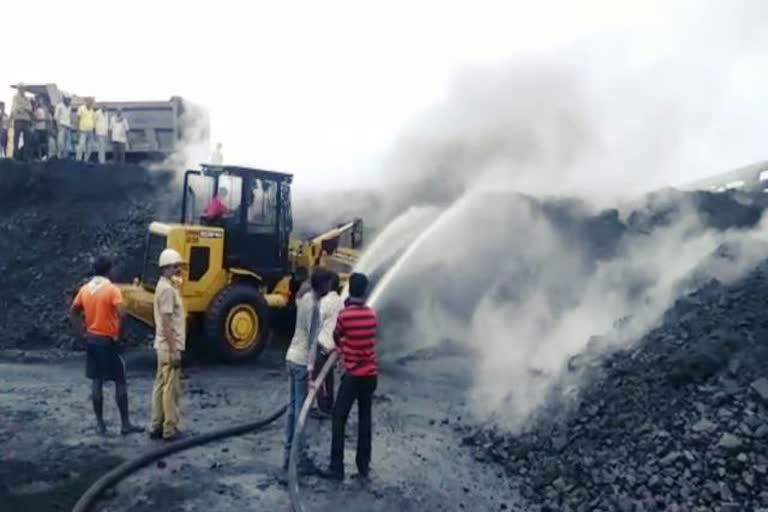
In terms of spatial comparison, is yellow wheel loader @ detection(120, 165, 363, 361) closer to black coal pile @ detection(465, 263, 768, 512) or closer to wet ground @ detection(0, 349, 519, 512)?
wet ground @ detection(0, 349, 519, 512)

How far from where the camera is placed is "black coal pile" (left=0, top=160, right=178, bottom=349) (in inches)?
647

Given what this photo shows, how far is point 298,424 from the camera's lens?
7.69m

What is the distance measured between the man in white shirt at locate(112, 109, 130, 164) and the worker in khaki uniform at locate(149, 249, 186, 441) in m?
13.2

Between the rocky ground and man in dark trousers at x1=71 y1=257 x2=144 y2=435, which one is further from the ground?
man in dark trousers at x1=71 y1=257 x2=144 y2=435

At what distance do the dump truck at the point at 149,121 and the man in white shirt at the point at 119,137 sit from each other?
0.55 metres

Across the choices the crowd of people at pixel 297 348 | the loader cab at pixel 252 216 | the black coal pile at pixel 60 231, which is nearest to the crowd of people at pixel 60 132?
the black coal pile at pixel 60 231

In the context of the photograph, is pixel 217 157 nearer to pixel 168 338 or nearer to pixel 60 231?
pixel 60 231

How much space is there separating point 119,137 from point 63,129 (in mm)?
1480

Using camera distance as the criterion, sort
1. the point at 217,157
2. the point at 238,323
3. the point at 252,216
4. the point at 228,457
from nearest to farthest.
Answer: the point at 228,457, the point at 238,323, the point at 252,216, the point at 217,157

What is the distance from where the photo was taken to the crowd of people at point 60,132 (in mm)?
20766

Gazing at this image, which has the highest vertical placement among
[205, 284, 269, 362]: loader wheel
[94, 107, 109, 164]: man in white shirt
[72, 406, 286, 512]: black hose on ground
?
[94, 107, 109, 164]: man in white shirt

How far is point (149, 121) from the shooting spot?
21.8 m

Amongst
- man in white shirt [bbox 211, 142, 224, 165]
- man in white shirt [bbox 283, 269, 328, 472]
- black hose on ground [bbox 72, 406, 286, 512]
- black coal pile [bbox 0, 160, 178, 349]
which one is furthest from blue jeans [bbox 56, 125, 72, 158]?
man in white shirt [bbox 283, 269, 328, 472]

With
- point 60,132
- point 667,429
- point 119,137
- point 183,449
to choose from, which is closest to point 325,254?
point 183,449
